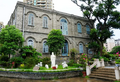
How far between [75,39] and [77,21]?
3.50 metres

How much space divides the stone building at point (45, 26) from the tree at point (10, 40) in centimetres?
192

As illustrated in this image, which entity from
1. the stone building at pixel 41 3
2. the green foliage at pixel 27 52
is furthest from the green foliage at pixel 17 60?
the stone building at pixel 41 3

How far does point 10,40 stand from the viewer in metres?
10.7

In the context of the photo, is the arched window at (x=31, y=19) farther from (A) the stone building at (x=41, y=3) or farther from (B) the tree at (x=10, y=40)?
(A) the stone building at (x=41, y=3)

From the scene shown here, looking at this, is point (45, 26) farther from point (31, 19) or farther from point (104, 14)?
point (104, 14)

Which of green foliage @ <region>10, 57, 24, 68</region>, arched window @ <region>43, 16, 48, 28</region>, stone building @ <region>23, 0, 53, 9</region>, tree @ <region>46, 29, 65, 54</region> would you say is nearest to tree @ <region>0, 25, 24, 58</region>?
green foliage @ <region>10, 57, 24, 68</region>

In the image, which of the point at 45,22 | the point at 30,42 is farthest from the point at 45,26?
the point at 30,42

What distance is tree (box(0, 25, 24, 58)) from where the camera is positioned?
10280mm

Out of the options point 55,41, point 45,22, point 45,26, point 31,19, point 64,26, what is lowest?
point 55,41

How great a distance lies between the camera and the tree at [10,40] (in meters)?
10.3

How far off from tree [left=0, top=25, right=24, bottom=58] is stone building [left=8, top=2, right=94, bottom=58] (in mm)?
1925

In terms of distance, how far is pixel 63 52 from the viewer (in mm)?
15617

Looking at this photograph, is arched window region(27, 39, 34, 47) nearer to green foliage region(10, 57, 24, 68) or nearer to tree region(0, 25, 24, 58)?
tree region(0, 25, 24, 58)

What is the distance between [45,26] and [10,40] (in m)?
5.69
